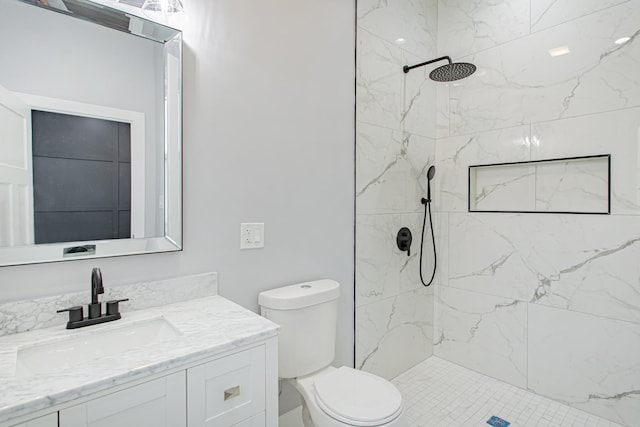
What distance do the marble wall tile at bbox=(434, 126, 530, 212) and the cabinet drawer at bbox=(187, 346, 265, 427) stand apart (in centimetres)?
201

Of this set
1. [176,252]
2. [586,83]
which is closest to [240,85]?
[176,252]

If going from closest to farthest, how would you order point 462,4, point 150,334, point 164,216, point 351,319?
point 150,334, point 164,216, point 351,319, point 462,4

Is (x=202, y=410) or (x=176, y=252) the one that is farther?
(x=176, y=252)

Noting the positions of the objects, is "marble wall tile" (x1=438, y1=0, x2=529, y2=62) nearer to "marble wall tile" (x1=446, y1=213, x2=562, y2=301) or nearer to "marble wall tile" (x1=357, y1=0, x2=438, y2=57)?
"marble wall tile" (x1=357, y1=0, x2=438, y2=57)

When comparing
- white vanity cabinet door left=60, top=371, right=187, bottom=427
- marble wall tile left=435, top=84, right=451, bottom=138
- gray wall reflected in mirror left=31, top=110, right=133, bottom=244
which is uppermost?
marble wall tile left=435, top=84, right=451, bottom=138

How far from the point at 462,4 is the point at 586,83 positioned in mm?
1101

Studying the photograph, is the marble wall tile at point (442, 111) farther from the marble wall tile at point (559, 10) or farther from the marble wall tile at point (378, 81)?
the marble wall tile at point (559, 10)

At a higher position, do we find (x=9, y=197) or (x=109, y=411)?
(x=9, y=197)

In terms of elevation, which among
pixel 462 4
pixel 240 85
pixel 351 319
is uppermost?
pixel 462 4

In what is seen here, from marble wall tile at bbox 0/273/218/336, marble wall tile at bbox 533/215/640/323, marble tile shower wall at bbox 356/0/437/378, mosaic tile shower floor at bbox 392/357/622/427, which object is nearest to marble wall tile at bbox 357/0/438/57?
marble tile shower wall at bbox 356/0/437/378

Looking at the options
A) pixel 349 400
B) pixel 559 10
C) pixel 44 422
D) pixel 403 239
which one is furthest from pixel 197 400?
pixel 559 10

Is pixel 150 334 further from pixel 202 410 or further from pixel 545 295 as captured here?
pixel 545 295

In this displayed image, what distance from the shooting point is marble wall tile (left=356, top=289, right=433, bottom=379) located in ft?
7.12

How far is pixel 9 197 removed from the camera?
1.09 metres
